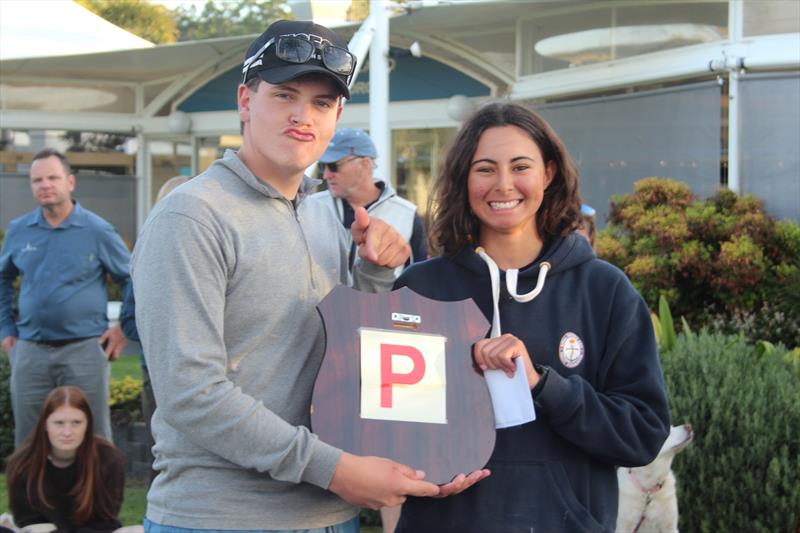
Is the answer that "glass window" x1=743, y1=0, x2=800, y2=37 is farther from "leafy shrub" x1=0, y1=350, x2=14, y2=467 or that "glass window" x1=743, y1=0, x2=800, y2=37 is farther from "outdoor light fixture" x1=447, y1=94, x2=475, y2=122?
"leafy shrub" x1=0, y1=350, x2=14, y2=467

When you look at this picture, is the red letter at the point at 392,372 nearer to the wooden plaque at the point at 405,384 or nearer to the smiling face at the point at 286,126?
the wooden plaque at the point at 405,384

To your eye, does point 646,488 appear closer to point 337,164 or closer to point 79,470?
point 337,164

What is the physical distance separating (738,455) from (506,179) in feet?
10.9

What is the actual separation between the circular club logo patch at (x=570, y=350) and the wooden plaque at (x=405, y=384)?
0.23 meters

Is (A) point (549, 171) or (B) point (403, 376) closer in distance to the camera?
(B) point (403, 376)

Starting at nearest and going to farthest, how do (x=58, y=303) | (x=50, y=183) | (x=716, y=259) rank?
(x=58, y=303)
(x=50, y=183)
(x=716, y=259)

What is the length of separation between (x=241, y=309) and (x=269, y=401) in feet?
0.71

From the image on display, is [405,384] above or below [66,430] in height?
above

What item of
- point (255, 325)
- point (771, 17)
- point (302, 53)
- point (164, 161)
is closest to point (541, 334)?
point (255, 325)

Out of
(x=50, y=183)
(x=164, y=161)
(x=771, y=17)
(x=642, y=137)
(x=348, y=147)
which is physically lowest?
(x=50, y=183)

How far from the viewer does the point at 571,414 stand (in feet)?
8.13

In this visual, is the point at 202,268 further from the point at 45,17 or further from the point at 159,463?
the point at 45,17

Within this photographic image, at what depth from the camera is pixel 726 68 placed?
33.3ft

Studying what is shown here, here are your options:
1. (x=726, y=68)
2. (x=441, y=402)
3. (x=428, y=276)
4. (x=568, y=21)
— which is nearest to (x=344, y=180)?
(x=428, y=276)
